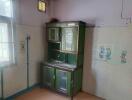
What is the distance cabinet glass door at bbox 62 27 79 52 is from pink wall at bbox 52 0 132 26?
0.45 m

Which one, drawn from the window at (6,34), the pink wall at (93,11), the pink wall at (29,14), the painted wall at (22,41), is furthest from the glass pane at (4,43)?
the pink wall at (93,11)

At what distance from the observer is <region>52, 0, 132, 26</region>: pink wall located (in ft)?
8.33

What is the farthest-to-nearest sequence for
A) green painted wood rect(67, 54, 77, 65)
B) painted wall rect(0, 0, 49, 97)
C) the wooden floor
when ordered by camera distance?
green painted wood rect(67, 54, 77, 65), the wooden floor, painted wall rect(0, 0, 49, 97)

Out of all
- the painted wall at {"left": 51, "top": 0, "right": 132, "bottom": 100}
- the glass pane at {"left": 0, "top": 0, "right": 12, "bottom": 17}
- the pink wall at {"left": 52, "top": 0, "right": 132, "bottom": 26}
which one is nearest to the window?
the glass pane at {"left": 0, "top": 0, "right": 12, "bottom": 17}

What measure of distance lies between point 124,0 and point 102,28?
695mm

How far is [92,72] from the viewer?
299cm

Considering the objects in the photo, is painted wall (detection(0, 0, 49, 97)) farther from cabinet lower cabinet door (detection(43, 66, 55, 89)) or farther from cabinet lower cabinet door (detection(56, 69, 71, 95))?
cabinet lower cabinet door (detection(56, 69, 71, 95))

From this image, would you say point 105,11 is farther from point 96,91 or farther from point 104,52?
point 96,91

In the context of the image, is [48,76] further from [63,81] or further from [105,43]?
[105,43]

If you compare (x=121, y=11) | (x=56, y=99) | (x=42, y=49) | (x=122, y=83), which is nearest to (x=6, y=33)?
(x=42, y=49)

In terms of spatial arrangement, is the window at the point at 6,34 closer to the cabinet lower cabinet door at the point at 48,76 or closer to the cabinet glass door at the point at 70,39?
the cabinet lower cabinet door at the point at 48,76

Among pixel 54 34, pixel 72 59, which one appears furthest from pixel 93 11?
pixel 72 59

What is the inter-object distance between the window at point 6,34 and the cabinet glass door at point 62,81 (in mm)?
1142

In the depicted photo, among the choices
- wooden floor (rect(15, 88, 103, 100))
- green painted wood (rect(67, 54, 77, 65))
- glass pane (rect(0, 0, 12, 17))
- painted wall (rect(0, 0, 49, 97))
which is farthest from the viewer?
green painted wood (rect(67, 54, 77, 65))
